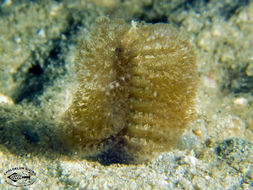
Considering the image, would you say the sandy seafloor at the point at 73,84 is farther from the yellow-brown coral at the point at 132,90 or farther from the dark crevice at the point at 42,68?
the yellow-brown coral at the point at 132,90

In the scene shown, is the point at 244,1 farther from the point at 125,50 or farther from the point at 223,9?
the point at 125,50

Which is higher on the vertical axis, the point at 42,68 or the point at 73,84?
the point at 42,68

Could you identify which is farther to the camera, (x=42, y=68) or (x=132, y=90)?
(x=42, y=68)

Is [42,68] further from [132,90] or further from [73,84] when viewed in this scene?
[132,90]

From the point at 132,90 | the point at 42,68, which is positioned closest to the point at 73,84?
the point at 42,68

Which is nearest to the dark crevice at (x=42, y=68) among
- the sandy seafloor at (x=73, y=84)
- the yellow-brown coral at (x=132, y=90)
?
the sandy seafloor at (x=73, y=84)
